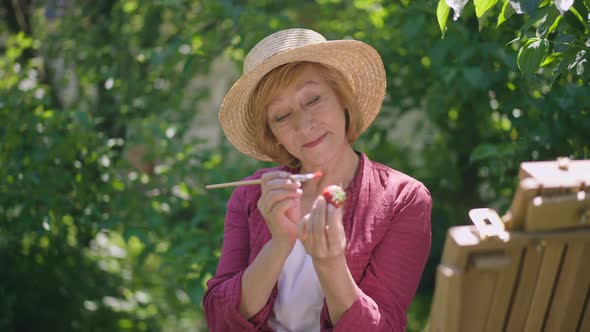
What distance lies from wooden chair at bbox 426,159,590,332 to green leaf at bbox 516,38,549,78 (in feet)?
1.76

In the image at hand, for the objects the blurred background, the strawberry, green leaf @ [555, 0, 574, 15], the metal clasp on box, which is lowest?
the blurred background

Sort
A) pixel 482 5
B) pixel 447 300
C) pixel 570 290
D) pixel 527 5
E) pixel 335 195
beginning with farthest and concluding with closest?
pixel 482 5
pixel 527 5
pixel 335 195
pixel 570 290
pixel 447 300

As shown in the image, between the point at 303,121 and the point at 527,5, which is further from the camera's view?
the point at 303,121

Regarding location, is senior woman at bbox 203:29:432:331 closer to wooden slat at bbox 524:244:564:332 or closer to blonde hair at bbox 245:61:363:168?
blonde hair at bbox 245:61:363:168

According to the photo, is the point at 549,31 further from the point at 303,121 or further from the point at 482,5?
the point at 303,121

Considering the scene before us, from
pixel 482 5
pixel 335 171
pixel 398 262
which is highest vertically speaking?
pixel 482 5

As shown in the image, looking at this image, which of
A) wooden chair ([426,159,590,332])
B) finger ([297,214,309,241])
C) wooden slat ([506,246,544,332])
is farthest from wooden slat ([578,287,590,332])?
finger ([297,214,309,241])

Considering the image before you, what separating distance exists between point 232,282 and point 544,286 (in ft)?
2.89

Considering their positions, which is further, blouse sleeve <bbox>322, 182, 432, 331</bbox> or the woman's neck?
the woman's neck

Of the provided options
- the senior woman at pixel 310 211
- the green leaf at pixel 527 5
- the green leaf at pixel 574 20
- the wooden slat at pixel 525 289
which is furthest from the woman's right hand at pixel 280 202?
the green leaf at pixel 574 20

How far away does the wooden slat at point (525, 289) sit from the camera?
54.1 inches

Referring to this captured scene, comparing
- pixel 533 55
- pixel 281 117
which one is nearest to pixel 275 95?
pixel 281 117

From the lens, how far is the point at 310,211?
1.99 metres

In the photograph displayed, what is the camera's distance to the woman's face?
1998mm
